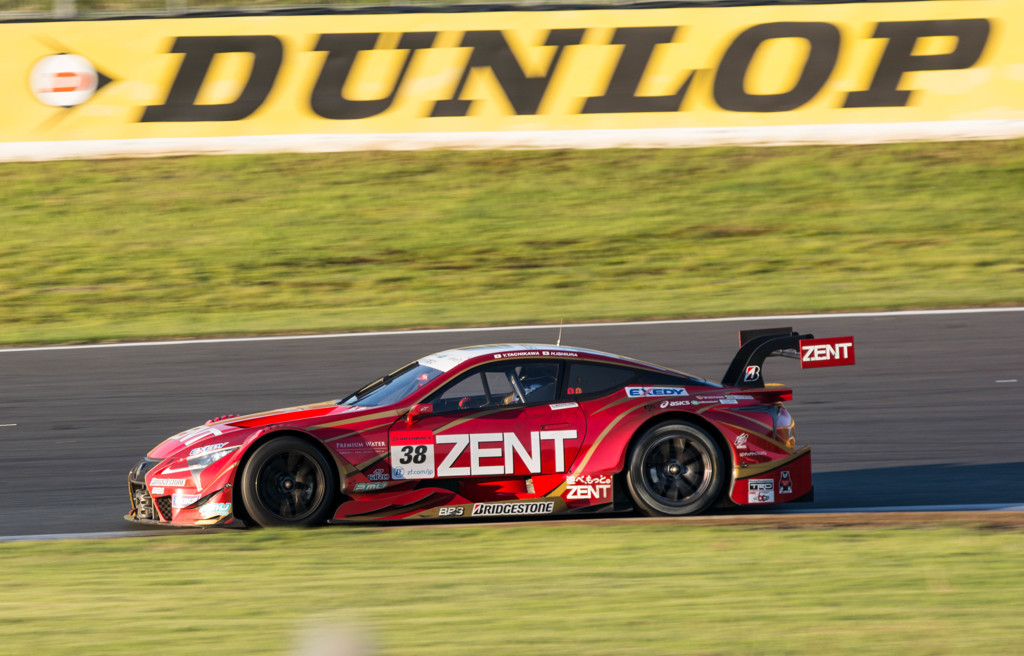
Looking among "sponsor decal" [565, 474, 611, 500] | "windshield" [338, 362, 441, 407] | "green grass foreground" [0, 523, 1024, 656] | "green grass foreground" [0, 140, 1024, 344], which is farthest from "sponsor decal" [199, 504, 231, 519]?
"green grass foreground" [0, 140, 1024, 344]

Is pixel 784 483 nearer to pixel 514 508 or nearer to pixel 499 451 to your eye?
pixel 514 508

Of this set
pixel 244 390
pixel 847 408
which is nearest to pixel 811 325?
pixel 847 408

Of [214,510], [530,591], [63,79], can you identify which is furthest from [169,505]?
[63,79]

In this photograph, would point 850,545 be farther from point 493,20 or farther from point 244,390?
point 493,20

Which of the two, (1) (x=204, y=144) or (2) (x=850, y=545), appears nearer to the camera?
(2) (x=850, y=545)

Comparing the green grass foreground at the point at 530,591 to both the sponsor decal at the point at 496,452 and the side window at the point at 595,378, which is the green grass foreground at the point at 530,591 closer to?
the sponsor decal at the point at 496,452

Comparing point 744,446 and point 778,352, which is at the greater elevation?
point 778,352

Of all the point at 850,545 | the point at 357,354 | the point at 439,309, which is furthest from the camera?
the point at 439,309

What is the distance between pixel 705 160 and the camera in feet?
67.1

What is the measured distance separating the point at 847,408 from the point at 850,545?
4.41 meters

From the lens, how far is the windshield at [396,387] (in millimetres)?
7797

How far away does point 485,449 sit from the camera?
756cm

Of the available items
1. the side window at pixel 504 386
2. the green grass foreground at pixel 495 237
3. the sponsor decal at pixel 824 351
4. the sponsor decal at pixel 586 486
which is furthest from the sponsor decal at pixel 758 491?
the green grass foreground at pixel 495 237

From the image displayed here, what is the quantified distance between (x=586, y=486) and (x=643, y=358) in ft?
17.1
